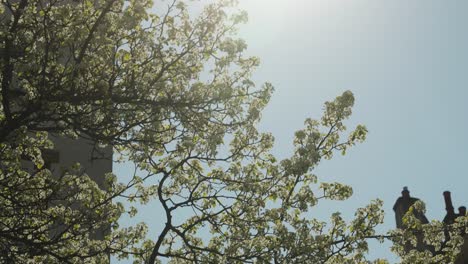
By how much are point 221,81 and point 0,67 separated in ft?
15.4

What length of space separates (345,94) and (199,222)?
5065 millimetres

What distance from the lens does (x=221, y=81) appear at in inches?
518

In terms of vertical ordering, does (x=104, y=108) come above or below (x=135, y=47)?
below

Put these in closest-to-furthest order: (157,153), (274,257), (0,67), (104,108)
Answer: (0,67) < (104,108) < (274,257) < (157,153)

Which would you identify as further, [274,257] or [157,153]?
[157,153]

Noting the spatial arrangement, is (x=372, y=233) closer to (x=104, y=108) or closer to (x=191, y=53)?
(x=191, y=53)

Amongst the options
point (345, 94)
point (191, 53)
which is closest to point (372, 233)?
point (345, 94)

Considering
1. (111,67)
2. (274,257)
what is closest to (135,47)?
(111,67)

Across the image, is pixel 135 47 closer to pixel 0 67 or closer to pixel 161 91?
pixel 161 91

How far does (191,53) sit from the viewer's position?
43.0 feet

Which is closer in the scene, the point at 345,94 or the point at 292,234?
the point at 292,234

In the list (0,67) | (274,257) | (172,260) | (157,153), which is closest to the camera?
(0,67)

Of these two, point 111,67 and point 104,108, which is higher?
point 111,67

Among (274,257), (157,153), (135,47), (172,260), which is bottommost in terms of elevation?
(274,257)
